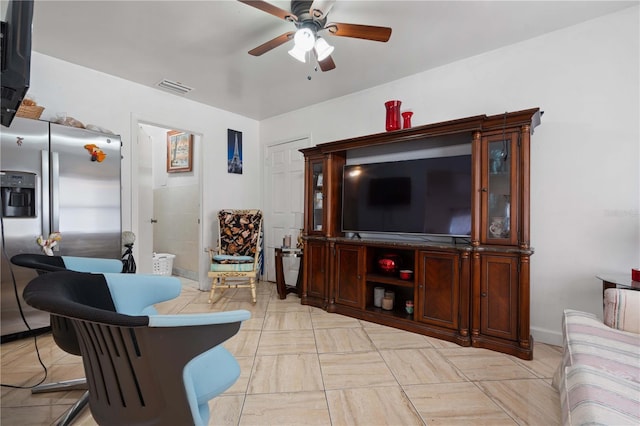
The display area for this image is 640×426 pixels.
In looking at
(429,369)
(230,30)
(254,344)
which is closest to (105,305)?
(254,344)

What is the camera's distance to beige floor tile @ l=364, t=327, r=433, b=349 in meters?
2.33

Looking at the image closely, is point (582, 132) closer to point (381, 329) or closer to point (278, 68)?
point (381, 329)

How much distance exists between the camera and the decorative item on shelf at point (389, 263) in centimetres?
287

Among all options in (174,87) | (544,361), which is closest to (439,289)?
(544,361)

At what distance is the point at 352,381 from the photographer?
1819 mm

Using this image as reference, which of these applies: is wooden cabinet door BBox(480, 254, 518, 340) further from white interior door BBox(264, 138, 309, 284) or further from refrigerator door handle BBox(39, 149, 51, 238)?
refrigerator door handle BBox(39, 149, 51, 238)

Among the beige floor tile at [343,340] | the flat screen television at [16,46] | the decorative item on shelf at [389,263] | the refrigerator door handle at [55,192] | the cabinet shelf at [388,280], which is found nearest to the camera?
the flat screen television at [16,46]

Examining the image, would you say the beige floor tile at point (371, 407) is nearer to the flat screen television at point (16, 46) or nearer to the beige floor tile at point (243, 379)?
the beige floor tile at point (243, 379)

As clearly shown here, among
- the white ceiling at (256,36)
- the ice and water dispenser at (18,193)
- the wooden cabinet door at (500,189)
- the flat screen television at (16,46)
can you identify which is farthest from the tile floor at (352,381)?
the white ceiling at (256,36)

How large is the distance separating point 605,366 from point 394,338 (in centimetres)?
146

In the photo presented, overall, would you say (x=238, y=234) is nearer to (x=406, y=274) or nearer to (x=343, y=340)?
(x=343, y=340)

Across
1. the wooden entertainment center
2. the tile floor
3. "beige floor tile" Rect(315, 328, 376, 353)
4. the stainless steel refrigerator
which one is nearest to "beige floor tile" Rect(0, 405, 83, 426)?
the tile floor

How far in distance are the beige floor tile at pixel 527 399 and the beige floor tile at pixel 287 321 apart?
150 centimetres

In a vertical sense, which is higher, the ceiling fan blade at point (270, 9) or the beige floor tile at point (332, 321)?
the ceiling fan blade at point (270, 9)
